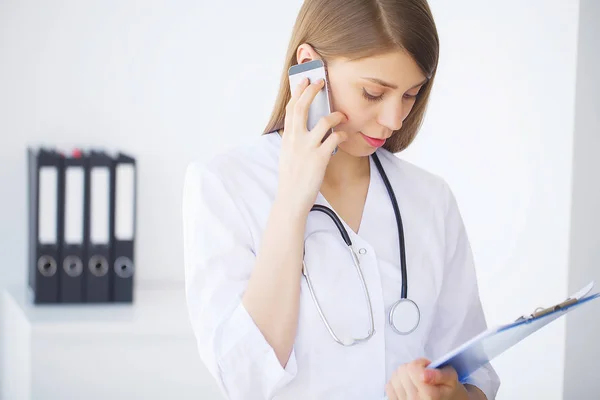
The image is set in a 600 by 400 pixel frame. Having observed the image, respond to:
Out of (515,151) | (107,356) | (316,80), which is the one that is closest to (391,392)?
(316,80)

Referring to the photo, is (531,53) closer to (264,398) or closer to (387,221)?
(387,221)

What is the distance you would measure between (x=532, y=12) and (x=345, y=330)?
3.75 feet

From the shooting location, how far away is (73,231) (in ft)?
8.02

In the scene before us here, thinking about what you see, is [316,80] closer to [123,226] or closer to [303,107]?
[303,107]

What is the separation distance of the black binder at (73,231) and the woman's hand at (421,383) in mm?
1468

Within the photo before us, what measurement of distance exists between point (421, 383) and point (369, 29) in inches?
22.0

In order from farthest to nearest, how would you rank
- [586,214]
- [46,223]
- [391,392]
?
[46,223] < [586,214] < [391,392]

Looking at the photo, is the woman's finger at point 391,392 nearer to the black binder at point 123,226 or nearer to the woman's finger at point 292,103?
the woman's finger at point 292,103

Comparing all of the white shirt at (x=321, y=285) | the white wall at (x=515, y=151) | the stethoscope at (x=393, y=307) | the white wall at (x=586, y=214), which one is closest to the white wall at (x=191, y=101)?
the white wall at (x=515, y=151)

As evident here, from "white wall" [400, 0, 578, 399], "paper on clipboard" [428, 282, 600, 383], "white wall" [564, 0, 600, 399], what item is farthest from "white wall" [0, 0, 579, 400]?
"paper on clipboard" [428, 282, 600, 383]

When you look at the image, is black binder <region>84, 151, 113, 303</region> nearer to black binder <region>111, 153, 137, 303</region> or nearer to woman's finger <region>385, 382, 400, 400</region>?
black binder <region>111, 153, 137, 303</region>

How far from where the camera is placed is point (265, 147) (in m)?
1.44

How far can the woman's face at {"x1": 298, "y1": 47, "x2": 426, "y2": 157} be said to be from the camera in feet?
4.24

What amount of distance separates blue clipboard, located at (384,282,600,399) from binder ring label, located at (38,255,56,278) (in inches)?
61.4
